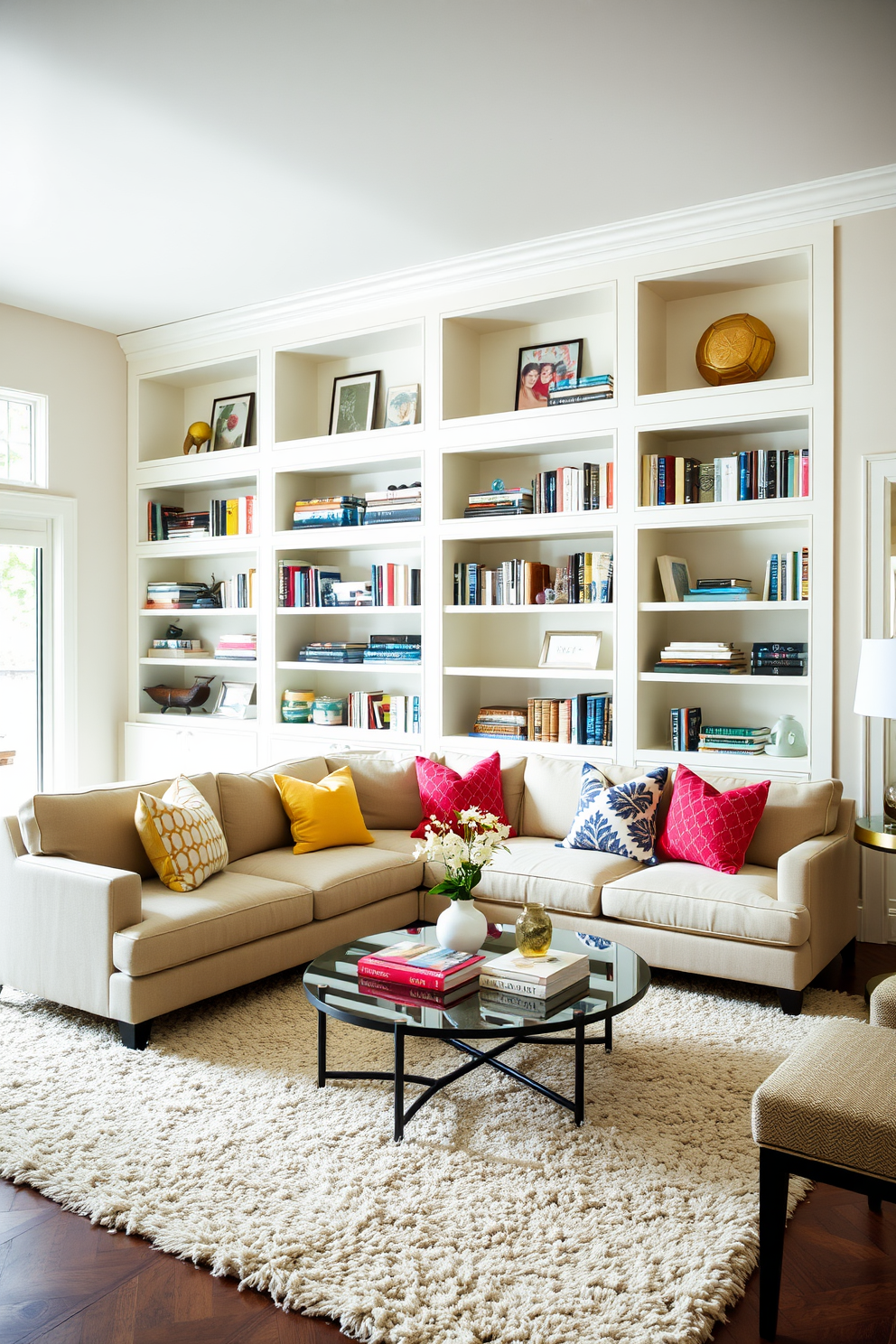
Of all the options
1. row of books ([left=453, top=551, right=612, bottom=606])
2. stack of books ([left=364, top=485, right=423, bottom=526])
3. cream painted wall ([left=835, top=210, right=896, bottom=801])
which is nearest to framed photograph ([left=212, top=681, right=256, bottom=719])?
stack of books ([left=364, top=485, right=423, bottom=526])

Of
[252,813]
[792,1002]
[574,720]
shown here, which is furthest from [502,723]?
[792,1002]

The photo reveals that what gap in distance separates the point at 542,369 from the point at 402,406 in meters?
0.82

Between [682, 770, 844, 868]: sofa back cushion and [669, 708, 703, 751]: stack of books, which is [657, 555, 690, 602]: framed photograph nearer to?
[669, 708, 703, 751]: stack of books

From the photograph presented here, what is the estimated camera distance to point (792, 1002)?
3449mm

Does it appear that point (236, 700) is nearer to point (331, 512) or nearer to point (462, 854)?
point (331, 512)

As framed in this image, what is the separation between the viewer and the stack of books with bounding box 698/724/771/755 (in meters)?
4.44

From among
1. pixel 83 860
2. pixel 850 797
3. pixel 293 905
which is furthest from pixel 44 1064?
pixel 850 797

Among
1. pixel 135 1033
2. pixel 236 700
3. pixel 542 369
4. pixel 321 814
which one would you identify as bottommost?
Answer: pixel 135 1033

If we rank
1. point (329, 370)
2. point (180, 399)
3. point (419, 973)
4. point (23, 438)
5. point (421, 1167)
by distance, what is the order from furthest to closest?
1. point (180, 399)
2. point (329, 370)
3. point (23, 438)
4. point (419, 973)
5. point (421, 1167)

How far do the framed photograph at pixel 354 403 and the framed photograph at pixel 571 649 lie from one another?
1.61 metres

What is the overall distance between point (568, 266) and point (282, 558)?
7.38 ft

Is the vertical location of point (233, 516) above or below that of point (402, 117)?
below

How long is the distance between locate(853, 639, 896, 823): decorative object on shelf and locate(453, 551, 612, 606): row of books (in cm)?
141

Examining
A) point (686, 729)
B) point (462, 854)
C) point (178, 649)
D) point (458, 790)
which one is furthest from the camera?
point (178, 649)
